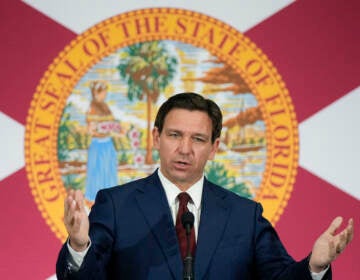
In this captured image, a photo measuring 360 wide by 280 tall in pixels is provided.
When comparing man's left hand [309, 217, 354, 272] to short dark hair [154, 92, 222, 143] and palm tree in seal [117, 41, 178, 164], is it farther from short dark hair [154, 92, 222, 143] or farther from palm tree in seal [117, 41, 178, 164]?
palm tree in seal [117, 41, 178, 164]

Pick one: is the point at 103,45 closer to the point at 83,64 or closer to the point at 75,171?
the point at 83,64

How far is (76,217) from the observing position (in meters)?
1.82

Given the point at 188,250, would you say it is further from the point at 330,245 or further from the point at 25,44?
the point at 25,44

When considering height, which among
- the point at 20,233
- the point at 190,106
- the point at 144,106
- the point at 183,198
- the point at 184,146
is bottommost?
the point at 20,233

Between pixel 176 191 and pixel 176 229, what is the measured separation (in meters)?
0.16

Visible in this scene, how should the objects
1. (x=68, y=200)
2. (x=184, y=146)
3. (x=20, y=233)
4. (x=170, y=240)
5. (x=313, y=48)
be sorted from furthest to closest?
(x=313, y=48) → (x=20, y=233) → (x=184, y=146) → (x=170, y=240) → (x=68, y=200)

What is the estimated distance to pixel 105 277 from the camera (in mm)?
2057

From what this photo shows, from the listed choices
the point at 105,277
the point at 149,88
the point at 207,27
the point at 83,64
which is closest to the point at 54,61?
the point at 83,64

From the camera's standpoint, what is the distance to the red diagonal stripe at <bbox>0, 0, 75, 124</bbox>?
345 centimetres

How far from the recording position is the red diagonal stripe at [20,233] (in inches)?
134

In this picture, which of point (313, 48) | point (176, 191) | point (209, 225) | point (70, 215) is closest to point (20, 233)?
point (176, 191)

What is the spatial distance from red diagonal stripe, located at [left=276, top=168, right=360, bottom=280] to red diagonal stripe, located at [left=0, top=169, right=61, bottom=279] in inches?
47.3

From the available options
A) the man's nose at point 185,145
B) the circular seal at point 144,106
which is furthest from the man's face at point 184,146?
the circular seal at point 144,106

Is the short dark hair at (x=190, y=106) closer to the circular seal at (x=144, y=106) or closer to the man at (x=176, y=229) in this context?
the man at (x=176, y=229)
